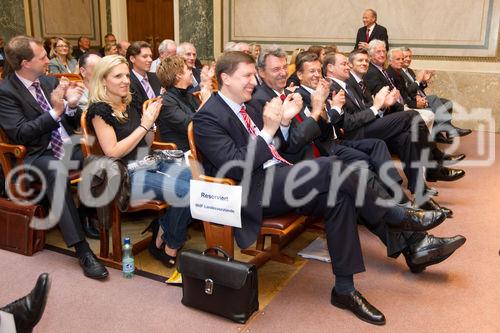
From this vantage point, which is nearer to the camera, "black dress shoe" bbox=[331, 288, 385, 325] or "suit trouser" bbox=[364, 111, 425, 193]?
"black dress shoe" bbox=[331, 288, 385, 325]

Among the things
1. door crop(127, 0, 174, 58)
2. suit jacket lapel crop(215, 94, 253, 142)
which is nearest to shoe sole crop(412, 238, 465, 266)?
suit jacket lapel crop(215, 94, 253, 142)

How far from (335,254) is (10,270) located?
1.81 meters

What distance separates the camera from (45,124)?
2.83 metres

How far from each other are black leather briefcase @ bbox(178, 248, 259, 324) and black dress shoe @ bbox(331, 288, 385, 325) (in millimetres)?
410

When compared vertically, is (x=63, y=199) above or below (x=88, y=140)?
below

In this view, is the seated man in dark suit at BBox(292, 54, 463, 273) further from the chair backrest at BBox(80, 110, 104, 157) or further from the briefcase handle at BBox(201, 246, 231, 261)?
the chair backrest at BBox(80, 110, 104, 157)

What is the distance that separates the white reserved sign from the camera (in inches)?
90.6

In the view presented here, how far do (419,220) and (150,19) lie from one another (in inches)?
335

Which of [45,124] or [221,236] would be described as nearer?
[221,236]

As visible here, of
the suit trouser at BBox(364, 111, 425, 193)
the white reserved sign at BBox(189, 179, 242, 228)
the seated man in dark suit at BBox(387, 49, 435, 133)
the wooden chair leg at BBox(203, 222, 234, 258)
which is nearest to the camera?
the white reserved sign at BBox(189, 179, 242, 228)

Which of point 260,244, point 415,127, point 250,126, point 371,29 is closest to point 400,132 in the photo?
point 415,127

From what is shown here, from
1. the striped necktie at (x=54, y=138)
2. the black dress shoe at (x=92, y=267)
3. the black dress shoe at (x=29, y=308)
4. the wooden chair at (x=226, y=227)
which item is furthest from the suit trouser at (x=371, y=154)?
the black dress shoe at (x=29, y=308)

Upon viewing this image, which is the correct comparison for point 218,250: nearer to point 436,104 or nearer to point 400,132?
point 400,132

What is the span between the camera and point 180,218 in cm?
272
